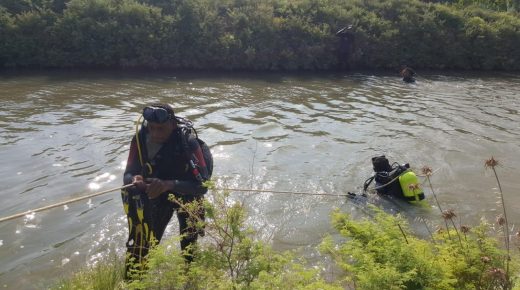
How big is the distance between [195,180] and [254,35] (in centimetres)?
1633

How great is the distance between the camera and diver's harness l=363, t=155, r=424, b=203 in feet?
23.8

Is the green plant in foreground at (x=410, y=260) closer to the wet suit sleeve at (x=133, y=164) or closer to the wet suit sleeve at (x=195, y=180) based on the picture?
the wet suit sleeve at (x=195, y=180)

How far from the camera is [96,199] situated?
23.7 feet

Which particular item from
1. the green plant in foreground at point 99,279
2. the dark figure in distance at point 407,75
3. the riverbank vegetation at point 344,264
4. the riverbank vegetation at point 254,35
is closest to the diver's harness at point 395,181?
the riverbank vegetation at point 344,264

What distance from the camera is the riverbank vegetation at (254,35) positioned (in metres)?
17.4

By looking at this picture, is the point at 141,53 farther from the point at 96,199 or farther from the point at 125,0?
the point at 96,199

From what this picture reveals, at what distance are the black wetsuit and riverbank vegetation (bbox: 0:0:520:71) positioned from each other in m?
14.5

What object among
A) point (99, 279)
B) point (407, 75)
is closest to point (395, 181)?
point (99, 279)

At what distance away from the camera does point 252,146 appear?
992cm

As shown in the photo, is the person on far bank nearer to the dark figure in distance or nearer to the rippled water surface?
the rippled water surface

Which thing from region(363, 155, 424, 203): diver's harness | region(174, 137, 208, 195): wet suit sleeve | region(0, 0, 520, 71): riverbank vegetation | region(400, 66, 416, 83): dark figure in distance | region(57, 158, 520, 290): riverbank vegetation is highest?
region(0, 0, 520, 71): riverbank vegetation

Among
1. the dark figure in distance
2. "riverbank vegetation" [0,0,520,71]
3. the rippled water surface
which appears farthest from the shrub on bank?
"riverbank vegetation" [0,0,520,71]

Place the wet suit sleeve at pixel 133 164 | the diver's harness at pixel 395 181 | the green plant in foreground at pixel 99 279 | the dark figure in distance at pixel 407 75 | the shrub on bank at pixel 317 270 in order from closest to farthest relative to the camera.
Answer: the shrub on bank at pixel 317 270
the green plant in foreground at pixel 99 279
the wet suit sleeve at pixel 133 164
the diver's harness at pixel 395 181
the dark figure in distance at pixel 407 75

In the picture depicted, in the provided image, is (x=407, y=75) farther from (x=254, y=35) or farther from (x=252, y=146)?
(x=252, y=146)
